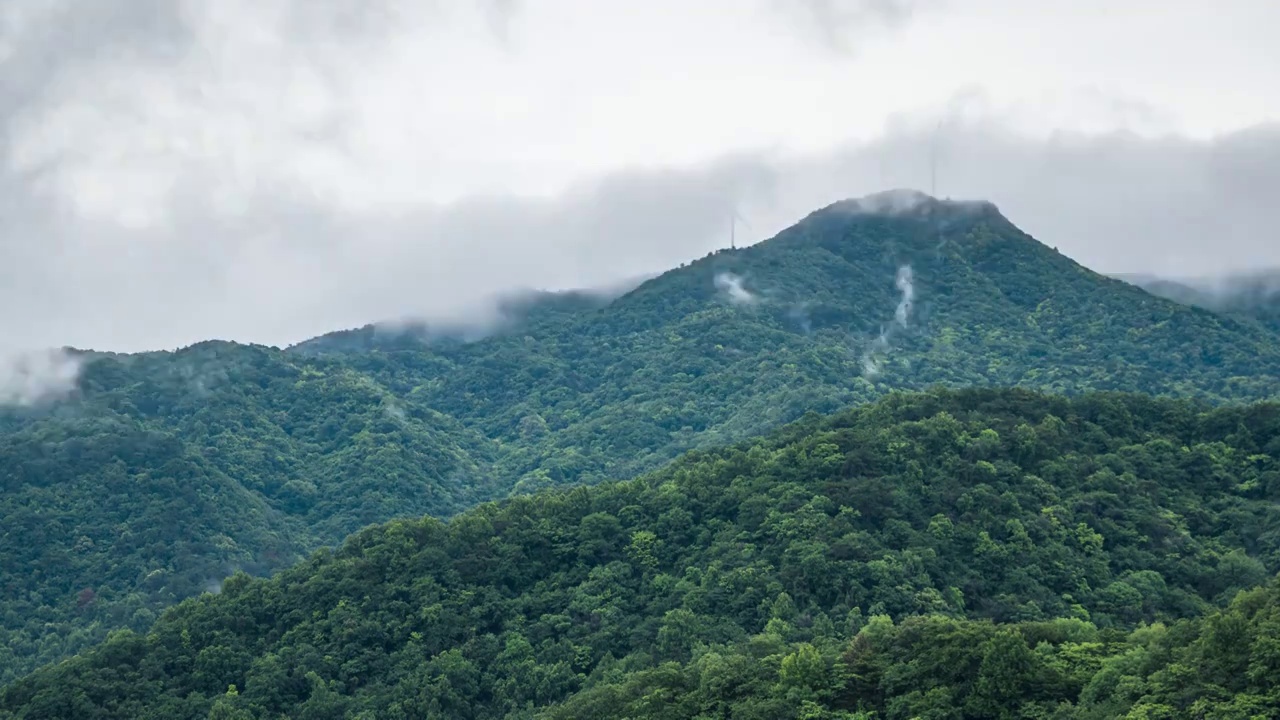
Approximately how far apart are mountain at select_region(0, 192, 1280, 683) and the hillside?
2919 centimetres

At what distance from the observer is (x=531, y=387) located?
16388 centimetres

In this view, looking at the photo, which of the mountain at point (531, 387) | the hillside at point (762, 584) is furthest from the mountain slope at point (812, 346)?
the hillside at point (762, 584)

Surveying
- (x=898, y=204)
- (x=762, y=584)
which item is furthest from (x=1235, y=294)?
(x=762, y=584)

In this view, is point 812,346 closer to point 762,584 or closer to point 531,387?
point 531,387

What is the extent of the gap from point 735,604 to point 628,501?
14518 millimetres

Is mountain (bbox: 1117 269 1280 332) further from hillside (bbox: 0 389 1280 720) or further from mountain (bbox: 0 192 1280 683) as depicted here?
hillside (bbox: 0 389 1280 720)

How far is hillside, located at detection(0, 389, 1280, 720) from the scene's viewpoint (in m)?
63.6

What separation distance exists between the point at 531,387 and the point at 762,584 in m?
91.4

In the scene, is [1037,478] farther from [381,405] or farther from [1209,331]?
[381,405]

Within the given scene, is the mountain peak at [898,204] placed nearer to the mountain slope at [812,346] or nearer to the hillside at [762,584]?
the mountain slope at [812,346]

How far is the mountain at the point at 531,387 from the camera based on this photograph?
388 ft

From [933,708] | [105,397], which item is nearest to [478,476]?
[105,397]

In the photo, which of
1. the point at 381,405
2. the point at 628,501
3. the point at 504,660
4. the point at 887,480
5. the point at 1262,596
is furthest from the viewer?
the point at 381,405

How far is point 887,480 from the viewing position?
81.7 m
